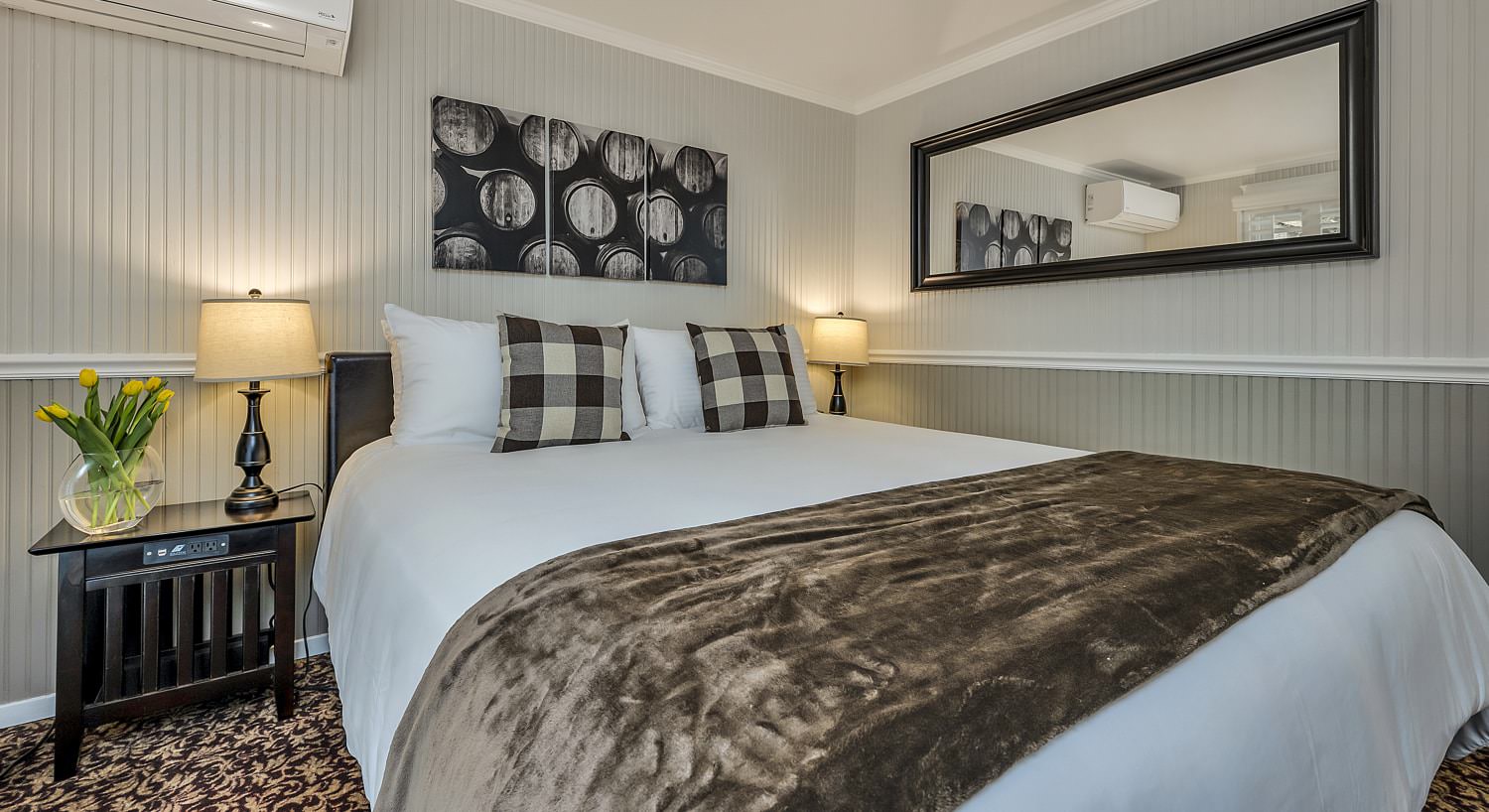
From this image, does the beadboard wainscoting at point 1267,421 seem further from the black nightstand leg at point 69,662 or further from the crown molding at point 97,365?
the black nightstand leg at point 69,662

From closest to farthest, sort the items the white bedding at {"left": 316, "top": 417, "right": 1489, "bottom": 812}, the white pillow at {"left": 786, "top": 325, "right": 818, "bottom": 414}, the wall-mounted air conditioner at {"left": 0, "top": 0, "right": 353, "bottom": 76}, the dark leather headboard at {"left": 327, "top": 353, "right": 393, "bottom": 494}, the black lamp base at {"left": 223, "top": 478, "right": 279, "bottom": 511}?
the white bedding at {"left": 316, "top": 417, "right": 1489, "bottom": 812}, the wall-mounted air conditioner at {"left": 0, "top": 0, "right": 353, "bottom": 76}, the black lamp base at {"left": 223, "top": 478, "right": 279, "bottom": 511}, the dark leather headboard at {"left": 327, "top": 353, "right": 393, "bottom": 494}, the white pillow at {"left": 786, "top": 325, "right": 818, "bottom": 414}

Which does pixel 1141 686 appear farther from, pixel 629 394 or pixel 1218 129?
pixel 1218 129

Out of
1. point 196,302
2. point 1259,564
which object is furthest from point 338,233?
point 1259,564

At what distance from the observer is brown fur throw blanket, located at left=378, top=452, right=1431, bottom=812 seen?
21.8 inches

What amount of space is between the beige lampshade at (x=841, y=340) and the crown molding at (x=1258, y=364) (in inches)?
17.3

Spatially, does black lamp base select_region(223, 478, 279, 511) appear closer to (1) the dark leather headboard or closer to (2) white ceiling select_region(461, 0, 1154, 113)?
(1) the dark leather headboard

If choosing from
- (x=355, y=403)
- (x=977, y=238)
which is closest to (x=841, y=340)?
(x=977, y=238)

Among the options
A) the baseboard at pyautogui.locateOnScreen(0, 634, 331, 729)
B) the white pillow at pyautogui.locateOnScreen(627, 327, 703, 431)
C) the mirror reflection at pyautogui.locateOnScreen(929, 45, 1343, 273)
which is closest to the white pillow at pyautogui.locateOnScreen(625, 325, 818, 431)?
the white pillow at pyautogui.locateOnScreen(627, 327, 703, 431)

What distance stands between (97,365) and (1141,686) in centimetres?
268

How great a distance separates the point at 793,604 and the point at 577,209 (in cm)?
236

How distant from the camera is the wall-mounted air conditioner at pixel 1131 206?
2.48m

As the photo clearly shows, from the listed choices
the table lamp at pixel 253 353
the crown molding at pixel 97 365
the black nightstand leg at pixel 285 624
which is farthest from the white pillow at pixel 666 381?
the crown molding at pixel 97 365

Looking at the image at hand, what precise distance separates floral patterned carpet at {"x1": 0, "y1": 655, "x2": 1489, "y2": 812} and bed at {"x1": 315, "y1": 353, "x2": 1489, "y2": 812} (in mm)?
389

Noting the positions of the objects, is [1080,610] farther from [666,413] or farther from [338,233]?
[338,233]
